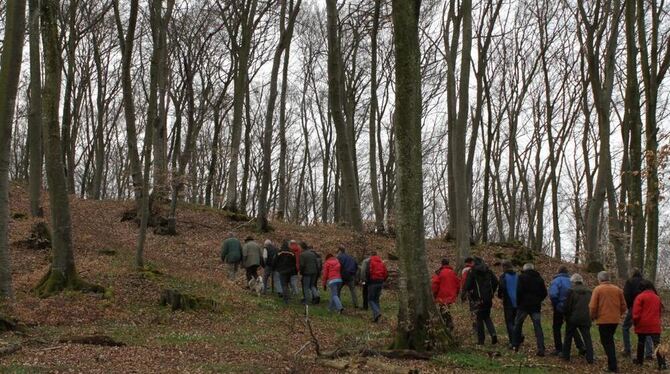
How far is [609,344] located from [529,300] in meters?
1.63

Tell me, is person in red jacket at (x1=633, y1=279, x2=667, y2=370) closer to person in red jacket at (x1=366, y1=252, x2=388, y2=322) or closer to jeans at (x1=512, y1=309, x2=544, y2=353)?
jeans at (x1=512, y1=309, x2=544, y2=353)

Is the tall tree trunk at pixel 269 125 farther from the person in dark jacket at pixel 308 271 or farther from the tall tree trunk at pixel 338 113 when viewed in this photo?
the person in dark jacket at pixel 308 271

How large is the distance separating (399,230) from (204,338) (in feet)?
13.7

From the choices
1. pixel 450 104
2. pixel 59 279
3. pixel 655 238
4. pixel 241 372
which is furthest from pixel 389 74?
pixel 241 372

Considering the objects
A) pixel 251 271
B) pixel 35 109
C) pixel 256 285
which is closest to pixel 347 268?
pixel 256 285

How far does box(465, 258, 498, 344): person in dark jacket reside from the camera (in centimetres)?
1309

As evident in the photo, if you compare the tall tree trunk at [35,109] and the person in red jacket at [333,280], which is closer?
the person in red jacket at [333,280]

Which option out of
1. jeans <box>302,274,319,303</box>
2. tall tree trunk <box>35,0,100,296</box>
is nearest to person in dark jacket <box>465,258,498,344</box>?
jeans <box>302,274,319,303</box>

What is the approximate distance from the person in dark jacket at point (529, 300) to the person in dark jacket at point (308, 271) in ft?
20.0

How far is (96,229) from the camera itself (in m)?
24.3

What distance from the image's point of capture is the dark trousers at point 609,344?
11305 mm

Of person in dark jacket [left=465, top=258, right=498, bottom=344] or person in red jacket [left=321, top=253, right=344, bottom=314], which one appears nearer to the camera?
person in dark jacket [left=465, top=258, right=498, bottom=344]

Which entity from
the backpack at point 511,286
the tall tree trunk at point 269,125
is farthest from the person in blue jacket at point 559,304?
the tall tree trunk at point 269,125

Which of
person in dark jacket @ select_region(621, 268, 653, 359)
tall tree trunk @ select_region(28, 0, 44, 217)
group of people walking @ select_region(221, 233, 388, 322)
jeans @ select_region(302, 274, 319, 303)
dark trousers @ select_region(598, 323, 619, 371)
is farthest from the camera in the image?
tall tree trunk @ select_region(28, 0, 44, 217)
